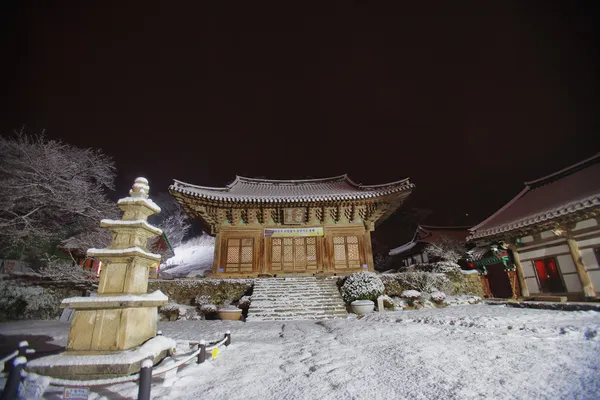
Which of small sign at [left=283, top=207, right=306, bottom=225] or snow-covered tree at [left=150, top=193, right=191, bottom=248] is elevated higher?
snow-covered tree at [left=150, top=193, right=191, bottom=248]

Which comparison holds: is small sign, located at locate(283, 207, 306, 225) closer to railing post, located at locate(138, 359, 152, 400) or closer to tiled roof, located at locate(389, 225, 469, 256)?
railing post, located at locate(138, 359, 152, 400)

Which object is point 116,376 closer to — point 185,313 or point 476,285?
point 185,313

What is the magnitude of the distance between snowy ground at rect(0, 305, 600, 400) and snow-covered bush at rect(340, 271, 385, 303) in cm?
547

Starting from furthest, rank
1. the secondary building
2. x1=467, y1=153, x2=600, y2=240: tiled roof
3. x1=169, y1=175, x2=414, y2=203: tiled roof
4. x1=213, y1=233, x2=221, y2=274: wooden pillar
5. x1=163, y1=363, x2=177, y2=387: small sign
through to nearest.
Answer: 1. the secondary building
2. x1=213, y1=233, x2=221, y2=274: wooden pillar
3. x1=169, y1=175, x2=414, y2=203: tiled roof
4. x1=467, y1=153, x2=600, y2=240: tiled roof
5. x1=163, y1=363, x2=177, y2=387: small sign

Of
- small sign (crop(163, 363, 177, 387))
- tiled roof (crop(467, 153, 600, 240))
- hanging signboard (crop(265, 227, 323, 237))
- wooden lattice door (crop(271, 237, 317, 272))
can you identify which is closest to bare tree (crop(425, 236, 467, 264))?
tiled roof (crop(467, 153, 600, 240))

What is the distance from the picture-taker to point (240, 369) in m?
3.79

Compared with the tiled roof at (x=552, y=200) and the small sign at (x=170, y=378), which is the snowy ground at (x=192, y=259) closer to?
the tiled roof at (x=552, y=200)

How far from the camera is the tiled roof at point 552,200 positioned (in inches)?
352

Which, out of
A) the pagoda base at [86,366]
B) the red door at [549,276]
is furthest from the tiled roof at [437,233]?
the pagoda base at [86,366]

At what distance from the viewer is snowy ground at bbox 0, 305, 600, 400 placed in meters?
2.74

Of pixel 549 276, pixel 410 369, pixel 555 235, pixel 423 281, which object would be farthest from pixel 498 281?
pixel 410 369

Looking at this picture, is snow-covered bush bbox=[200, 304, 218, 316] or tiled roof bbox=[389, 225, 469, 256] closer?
snow-covered bush bbox=[200, 304, 218, 316]

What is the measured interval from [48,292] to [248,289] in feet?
28.2

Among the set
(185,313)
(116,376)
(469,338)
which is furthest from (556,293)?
(185,313)
